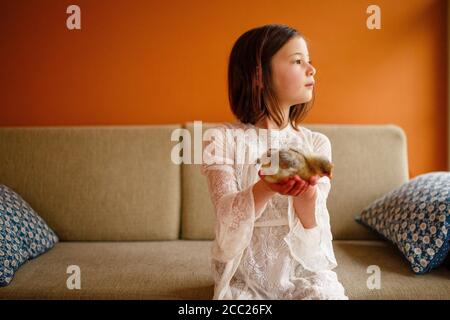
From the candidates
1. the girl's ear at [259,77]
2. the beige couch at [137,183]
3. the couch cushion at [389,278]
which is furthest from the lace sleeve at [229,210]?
the beige couch at [137,183]

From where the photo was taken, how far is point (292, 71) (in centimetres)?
136

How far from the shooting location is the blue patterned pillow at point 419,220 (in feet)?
4.99

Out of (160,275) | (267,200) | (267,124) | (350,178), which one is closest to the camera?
(267,200)

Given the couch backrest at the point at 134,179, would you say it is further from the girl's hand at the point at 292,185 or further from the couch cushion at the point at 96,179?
the girl's hand at the point at 292,185

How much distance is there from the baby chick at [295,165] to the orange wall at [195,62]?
1.16 meters

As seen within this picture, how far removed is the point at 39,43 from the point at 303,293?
5.78 ft

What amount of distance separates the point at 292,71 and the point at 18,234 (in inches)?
44.4

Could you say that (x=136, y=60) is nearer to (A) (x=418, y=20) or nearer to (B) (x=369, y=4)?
(B) (x=369, y=4)

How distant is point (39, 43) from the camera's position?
2275mm

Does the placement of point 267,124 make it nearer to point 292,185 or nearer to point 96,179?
point 292,185

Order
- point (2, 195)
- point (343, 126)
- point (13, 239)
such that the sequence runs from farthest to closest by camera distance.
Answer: point (343, 126), point (2, 195), point (13, 239)

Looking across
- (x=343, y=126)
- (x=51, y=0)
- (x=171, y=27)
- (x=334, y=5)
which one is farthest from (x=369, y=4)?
(x=51, y=0)

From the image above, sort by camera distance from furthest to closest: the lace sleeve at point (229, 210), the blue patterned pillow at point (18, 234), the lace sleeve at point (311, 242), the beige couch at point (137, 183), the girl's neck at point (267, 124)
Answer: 1. the beige couch at point (137, 183)
2. the blue patterned pillow at point (18, 234)
3. the girl's neck at point (267, 124)
4. the lace sleeve at point (311, 242)
5. the lace sleeve at point (229, 210)

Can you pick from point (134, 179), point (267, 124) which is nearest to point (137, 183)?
point (134, 179)
